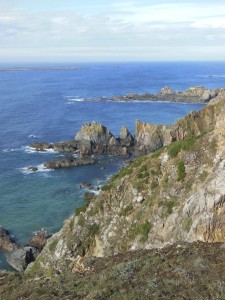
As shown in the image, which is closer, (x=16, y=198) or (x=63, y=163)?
(x=16, y=198)

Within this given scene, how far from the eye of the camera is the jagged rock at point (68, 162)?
86.1 m

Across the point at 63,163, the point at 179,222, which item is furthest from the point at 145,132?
the point at 179,222

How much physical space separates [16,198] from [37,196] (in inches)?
140

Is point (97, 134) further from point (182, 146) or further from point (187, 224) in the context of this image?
point (187, 224)

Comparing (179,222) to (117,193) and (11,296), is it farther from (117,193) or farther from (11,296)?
(11,296)

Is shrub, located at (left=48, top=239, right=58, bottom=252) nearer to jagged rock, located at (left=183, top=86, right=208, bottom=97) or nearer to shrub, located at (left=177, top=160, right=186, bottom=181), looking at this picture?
A: shrub, located at (left=177, top=160, right=186, bottom=181)

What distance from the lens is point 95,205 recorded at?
3631cm

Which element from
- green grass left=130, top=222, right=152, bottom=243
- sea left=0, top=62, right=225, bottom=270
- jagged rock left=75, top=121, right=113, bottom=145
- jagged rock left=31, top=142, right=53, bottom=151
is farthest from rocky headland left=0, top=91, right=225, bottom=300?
jagged rock left=31, top=142, right=53, bottom=151

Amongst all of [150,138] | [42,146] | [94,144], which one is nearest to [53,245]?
[94,144]

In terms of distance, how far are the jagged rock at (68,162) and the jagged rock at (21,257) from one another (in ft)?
122

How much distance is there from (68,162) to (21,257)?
4079cm

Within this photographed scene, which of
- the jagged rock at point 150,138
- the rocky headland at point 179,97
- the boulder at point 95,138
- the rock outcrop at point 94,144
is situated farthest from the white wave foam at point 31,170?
the rocky headland at point 179,97

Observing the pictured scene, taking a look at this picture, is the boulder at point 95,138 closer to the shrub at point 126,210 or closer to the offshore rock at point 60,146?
the offshore rock at point 60,146

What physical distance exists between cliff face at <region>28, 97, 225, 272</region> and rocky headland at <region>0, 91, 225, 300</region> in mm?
65
